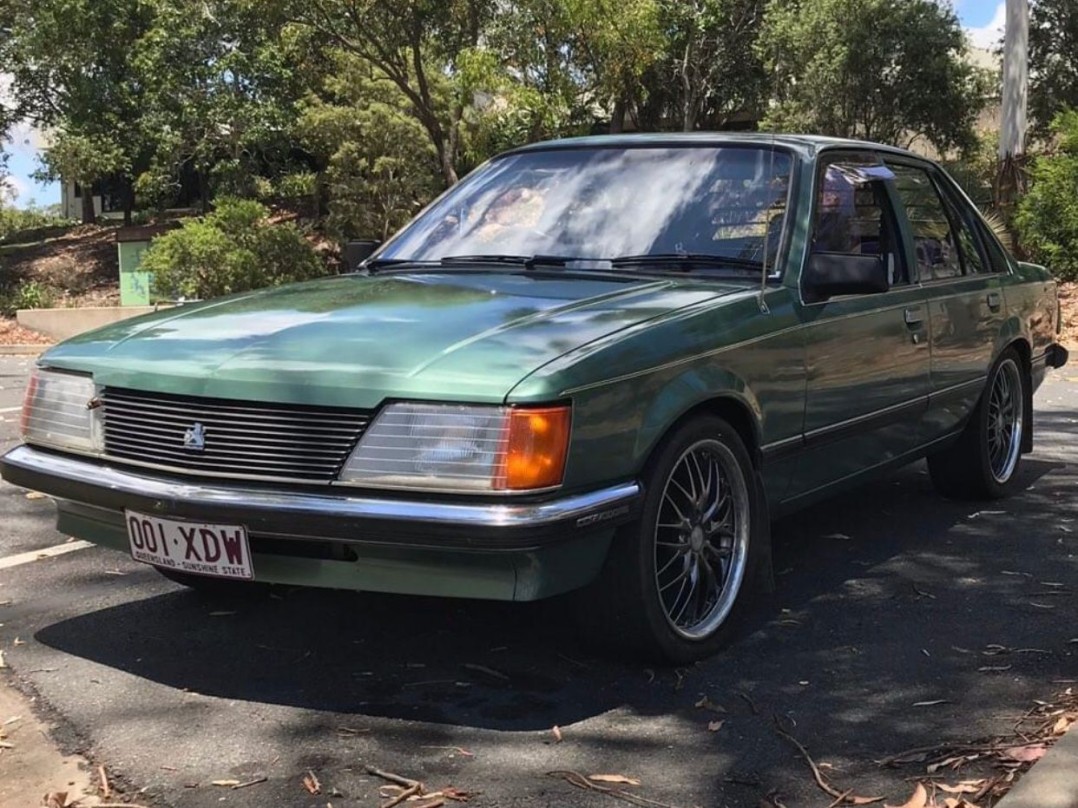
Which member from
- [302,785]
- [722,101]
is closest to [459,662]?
[302,785]

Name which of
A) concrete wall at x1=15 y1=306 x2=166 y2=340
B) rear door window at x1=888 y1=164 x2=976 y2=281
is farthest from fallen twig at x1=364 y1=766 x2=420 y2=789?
concrete wall at x1=15 y1=306 x2=166 y2=340

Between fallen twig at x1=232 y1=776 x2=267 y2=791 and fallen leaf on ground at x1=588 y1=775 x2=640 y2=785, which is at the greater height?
fallen twig at x1=232 y1=776 x2=267 y2=791

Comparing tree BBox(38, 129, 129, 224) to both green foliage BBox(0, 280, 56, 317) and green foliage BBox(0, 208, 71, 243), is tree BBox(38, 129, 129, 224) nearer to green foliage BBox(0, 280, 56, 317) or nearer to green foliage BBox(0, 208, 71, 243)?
green foliage BBox(0, 280, 56, 317)

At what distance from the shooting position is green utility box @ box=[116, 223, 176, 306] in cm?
2011

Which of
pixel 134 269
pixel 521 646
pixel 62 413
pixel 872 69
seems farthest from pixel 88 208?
pixel 521 646

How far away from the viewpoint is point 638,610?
3453 millimetres

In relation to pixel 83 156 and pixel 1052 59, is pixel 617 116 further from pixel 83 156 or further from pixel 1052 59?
pixel 83 156

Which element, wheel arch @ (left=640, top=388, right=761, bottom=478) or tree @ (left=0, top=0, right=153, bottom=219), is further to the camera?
Answer: tree @ (left=0, top=0, right=153, bottom=219)

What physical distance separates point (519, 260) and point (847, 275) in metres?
1.14

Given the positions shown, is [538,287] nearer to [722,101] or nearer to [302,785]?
[302,785]

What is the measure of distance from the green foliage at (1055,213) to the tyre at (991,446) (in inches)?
430

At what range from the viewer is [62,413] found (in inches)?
146

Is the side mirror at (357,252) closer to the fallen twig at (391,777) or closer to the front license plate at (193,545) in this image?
the front license plate at (193,545)

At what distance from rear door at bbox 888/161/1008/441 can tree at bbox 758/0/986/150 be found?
18123 millimetres
